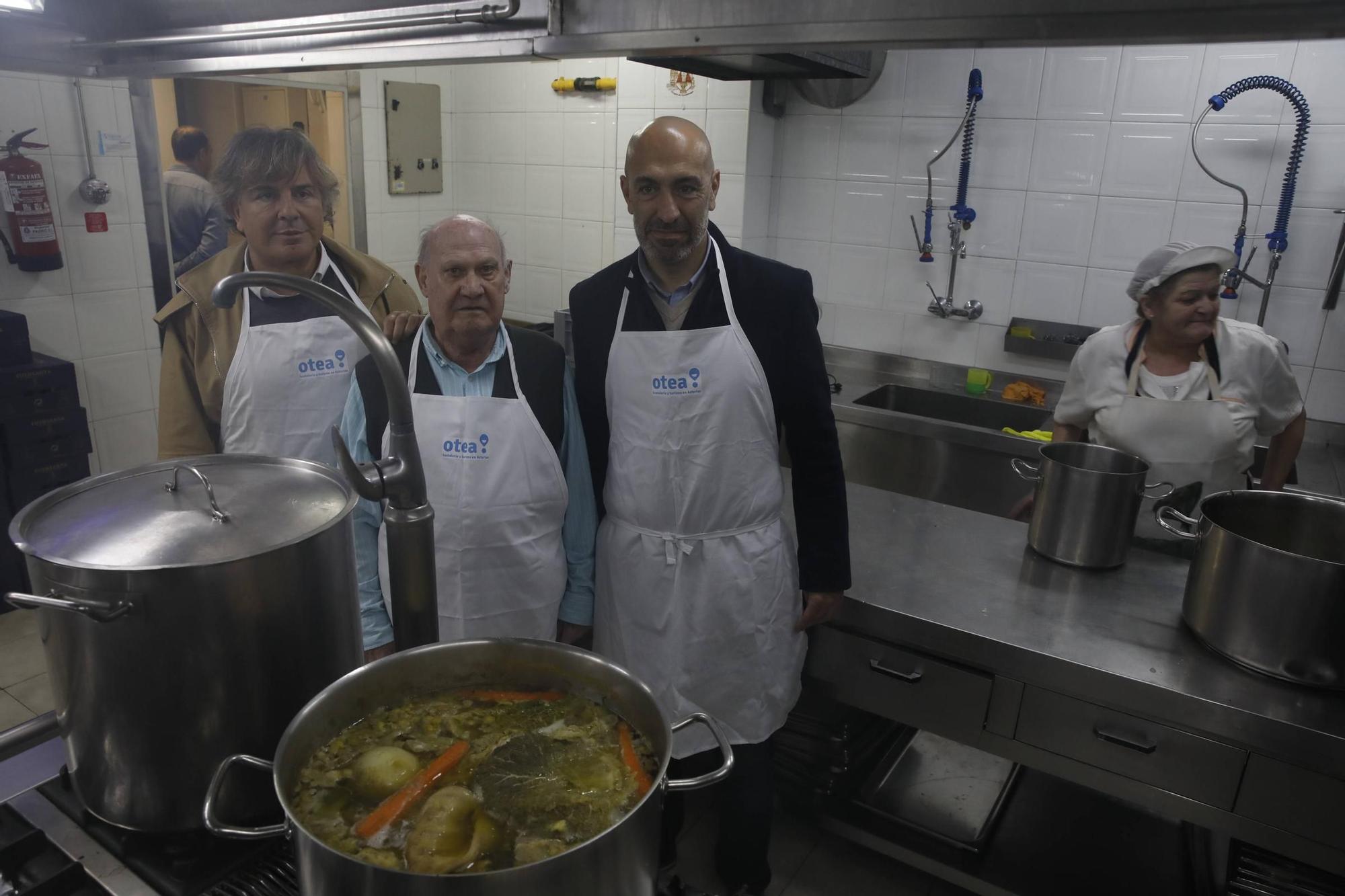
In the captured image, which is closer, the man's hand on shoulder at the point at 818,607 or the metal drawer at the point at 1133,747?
the metal drawer at the point at 1133,747

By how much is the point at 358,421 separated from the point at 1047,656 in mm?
1230

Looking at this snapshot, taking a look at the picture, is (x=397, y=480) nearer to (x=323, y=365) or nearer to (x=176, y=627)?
(x=176, y=627)

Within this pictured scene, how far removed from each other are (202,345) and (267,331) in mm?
179

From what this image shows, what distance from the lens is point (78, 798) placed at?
33.5 inches

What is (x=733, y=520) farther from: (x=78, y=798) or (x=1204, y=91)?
(x=1204, y=91)

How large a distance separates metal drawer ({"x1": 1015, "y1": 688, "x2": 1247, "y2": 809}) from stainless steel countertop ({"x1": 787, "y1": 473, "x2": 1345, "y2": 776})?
26mm

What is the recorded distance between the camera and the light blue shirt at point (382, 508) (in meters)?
1.52

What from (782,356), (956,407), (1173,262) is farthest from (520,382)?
(956,407)

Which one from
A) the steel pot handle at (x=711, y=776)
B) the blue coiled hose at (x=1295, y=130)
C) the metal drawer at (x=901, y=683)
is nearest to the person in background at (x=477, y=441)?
the metal drawer at (x=901, y=683)

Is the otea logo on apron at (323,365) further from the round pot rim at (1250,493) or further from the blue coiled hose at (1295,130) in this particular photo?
the blue coiled hose at (1295,130)

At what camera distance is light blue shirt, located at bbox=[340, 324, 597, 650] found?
1521 mm

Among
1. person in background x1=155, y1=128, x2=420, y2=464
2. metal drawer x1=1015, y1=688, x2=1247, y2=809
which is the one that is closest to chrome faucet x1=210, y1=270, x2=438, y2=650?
person in background x1=155, y1=128, x2=420, y2=464

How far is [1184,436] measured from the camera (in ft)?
6.89

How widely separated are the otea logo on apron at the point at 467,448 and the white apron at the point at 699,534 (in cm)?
29
